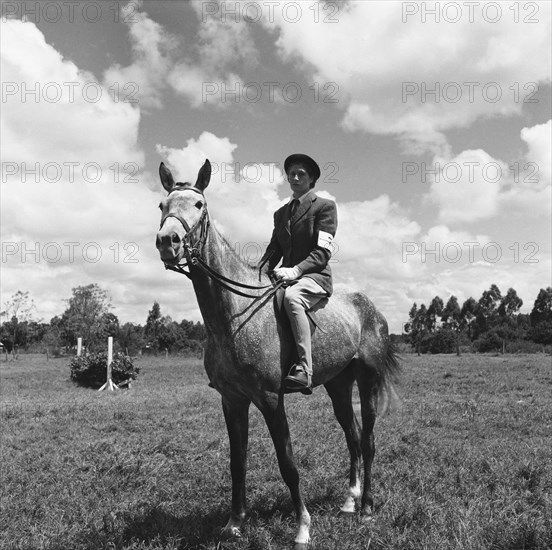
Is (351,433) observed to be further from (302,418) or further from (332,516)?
(302,418)

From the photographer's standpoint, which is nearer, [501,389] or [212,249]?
[212,249]

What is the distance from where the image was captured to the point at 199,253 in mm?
4215

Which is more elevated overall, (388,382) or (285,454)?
(388,382)

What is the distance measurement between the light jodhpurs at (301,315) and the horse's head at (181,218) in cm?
105

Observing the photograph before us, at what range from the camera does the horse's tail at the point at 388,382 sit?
6.28m

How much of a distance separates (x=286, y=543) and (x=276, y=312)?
229 centimetres

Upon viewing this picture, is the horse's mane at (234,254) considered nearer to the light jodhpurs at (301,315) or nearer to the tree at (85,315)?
the light jodhpurs at (301,315)

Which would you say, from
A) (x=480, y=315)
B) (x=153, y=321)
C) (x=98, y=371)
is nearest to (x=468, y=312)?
(x=480, y=315)

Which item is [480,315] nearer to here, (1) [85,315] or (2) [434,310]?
(2) [434,310]

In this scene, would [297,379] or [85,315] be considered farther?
[85,315]

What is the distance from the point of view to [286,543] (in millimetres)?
4625

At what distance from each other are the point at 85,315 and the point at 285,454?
215ft

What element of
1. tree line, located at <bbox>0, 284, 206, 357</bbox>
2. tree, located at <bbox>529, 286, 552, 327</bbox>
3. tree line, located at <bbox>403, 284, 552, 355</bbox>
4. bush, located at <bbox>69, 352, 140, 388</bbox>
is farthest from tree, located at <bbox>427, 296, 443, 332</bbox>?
bush, located at <bbox>69, 352, 140, 388</bbox>

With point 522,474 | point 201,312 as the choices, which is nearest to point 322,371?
point 201,312
